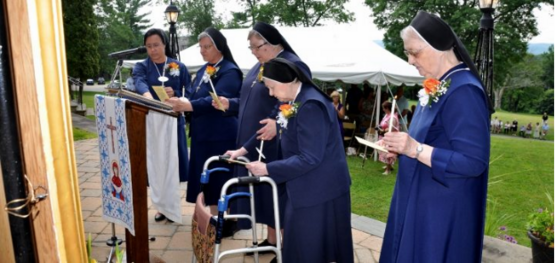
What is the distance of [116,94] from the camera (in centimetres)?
312

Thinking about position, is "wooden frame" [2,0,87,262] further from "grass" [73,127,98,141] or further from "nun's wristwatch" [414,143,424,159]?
"grass" [73,127,98,141]

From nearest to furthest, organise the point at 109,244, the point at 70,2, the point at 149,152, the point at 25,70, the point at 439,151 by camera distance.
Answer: the point at 25,70
the point at 439,151
the point at 109,244
the point at 149,152
the point at 70,2

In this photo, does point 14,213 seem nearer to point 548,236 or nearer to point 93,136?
point 548,236

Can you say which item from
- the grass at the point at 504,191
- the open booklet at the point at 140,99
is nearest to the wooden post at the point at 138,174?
the open booklet at the point at 140,99

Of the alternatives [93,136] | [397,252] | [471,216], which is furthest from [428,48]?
[93,136]

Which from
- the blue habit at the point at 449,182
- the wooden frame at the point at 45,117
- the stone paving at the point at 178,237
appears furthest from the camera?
the stone paving at the point at 178,237

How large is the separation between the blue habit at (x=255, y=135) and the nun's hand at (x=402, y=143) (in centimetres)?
139

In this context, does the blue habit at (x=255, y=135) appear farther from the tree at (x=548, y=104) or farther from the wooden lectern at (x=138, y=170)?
the tree at (x=548, y=104)

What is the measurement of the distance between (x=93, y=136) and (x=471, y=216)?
10.6m

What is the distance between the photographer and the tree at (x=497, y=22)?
2094 centimetres

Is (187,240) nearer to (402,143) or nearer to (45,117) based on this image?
(402,143)

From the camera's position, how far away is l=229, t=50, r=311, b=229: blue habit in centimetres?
341

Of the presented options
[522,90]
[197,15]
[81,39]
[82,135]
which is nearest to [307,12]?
[81,39]

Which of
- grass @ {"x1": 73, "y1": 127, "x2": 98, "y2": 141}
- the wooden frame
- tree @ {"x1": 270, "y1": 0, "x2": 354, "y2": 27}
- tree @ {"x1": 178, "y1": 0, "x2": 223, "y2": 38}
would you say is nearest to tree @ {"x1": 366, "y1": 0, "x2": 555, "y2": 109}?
tree @ {"x1": 270, "y1": 0, "x2": 354, "y2": 27}
